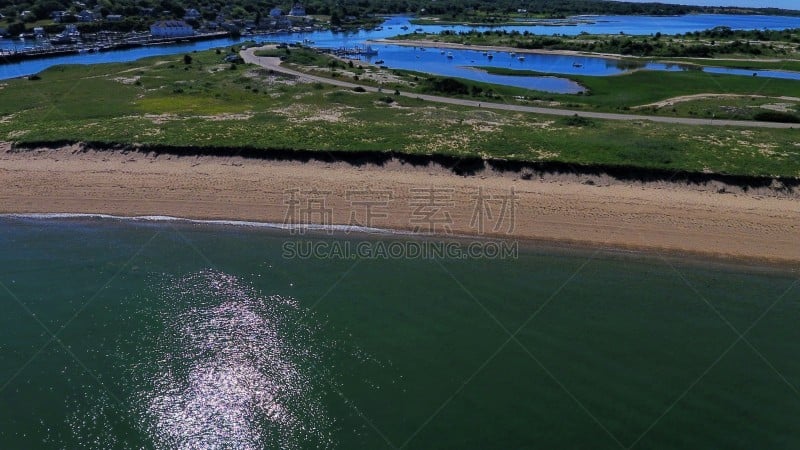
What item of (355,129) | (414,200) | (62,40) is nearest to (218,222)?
(414,200)

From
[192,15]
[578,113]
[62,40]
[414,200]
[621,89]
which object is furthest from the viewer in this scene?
[192,15]

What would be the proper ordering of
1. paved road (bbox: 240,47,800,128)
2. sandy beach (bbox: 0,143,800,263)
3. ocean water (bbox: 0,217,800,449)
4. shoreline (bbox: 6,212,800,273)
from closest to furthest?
ocean water (bbox: 0,217,800,449) → shoreline (bbox: 6,212,800,273) → sandy beach (bbox: 0,143,800,263) → paved road (bbox: 240,47,800,128)

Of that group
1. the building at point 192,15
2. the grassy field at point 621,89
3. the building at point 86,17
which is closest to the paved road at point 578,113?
the grassy field at point 621,89

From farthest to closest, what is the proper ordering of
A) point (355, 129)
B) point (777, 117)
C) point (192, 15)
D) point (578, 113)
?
1. point (192, 15)
2. point (578, 113)
3. point (777, 117)
4. point (355, 129)

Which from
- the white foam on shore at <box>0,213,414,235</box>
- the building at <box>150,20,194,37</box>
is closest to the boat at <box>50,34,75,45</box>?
the building at <box>150,20,194,37</box>

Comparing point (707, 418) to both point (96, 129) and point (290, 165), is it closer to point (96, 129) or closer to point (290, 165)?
point (290, 165)

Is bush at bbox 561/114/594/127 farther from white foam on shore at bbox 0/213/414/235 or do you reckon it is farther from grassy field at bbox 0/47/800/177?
white foam on shore at bbox 0/213/414/235

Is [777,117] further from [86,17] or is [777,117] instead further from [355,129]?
[86,17]
